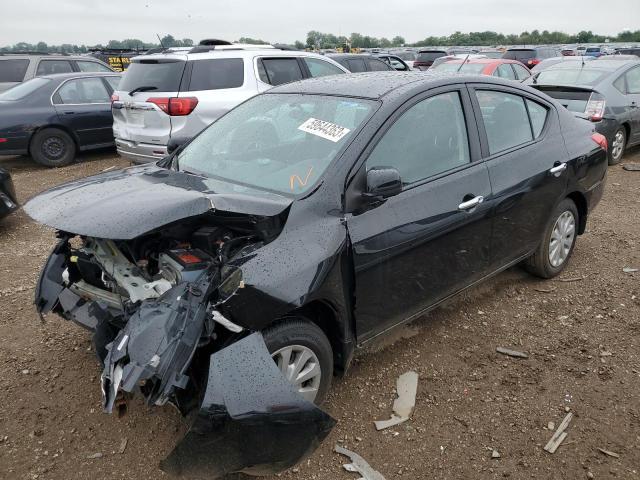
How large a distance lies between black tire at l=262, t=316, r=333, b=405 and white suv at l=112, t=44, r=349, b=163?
4735 mm

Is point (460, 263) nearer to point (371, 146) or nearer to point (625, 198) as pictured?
point (371, 146)

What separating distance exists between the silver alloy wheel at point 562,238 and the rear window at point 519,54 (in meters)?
18.8

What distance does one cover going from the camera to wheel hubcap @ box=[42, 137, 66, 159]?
352 inches

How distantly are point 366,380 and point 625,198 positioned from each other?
535 centimetres

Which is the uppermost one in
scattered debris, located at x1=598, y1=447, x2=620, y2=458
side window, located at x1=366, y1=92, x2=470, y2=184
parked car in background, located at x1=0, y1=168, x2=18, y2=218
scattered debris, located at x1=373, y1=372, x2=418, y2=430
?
side window, located at x1=366, y1=92, x2=470, y2=184

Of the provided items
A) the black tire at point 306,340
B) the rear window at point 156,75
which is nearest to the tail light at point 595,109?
the rear window at point 156,75

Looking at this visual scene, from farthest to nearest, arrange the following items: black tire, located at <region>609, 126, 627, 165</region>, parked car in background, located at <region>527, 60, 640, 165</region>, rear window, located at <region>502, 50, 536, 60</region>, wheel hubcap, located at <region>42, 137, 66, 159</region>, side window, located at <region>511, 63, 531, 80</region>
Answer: rear window, located at <region>502, 50, 536, 60</region>
side window, located at <region>511, 63, 531, 80</region>
wheel hubcap, located at <region>42, 137, 66, 159</region>
black tire, located at <region>609, 126, 627, 165</region>
parked car in background, located at <region>527, 60, 640, 165</region>

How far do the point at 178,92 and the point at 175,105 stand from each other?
0.22m

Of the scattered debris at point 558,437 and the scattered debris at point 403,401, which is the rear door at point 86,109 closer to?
the scattered debris at point 403,401

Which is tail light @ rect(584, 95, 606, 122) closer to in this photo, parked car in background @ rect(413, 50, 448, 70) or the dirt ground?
the dirt ground

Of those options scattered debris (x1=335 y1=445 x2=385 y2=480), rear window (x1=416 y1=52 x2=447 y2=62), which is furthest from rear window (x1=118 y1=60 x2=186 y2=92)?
rear window (x1=416 y1=52 x2=447 y2=62)

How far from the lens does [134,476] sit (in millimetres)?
2512

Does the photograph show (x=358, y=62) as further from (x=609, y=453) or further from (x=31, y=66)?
(x=609, y=453)

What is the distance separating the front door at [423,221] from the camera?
2.86 meters
